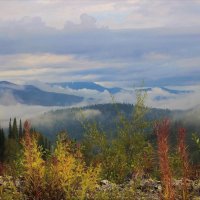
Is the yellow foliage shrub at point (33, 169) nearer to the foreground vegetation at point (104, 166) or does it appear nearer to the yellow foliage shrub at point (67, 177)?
the foreground vegetation at point (104, 166)

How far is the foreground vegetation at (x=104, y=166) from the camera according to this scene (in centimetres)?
1116

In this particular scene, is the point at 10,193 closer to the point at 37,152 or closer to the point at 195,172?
the point at 37,152

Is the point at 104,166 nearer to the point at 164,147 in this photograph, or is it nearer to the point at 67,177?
the point at 67,177

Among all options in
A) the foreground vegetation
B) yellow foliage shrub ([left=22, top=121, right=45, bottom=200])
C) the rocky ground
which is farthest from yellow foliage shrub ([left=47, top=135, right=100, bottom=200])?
the rocky ground

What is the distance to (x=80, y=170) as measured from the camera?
1426 cm

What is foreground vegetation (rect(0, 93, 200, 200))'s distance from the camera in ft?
36.6

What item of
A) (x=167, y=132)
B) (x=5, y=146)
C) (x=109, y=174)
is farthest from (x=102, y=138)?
(x=5, y=146)

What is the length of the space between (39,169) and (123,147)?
11.3m

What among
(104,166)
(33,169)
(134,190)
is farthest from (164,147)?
(104,166)

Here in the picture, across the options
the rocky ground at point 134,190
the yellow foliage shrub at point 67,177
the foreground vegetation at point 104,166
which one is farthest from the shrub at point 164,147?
the yellow foliage shrub at point 67,177

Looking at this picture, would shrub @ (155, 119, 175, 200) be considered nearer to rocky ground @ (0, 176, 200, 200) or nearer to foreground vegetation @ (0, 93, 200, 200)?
foreground vegetation @ (0, 93, 200, 200)

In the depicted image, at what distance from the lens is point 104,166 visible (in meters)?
23.0

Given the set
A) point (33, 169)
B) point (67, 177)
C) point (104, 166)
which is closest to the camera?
point (67, 177)

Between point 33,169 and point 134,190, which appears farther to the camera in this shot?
point 134,190
